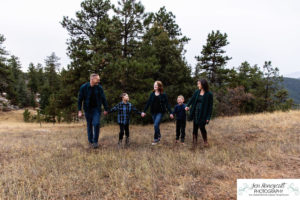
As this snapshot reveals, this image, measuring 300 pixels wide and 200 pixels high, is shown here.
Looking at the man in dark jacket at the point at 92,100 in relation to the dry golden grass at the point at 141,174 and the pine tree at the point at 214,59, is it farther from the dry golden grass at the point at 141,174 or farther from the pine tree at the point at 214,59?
the pine tree at the point at 214,59

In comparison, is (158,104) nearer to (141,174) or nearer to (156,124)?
(156,124)

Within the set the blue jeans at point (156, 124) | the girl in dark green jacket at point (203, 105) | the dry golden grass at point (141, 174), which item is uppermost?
the girl in dark green jacket at point (203, 105)

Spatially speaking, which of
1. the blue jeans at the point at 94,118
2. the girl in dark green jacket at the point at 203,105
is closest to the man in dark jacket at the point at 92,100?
the blue jeans at the point at 94,118

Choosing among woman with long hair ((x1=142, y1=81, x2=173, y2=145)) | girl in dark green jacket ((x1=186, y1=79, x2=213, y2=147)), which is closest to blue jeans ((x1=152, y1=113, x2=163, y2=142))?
woman with long hair ((x1=142, y1=81, x2=173, y2=145))

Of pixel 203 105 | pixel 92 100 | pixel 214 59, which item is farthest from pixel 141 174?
pixel 214 59

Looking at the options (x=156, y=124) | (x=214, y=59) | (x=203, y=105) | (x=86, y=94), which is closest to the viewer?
(x=203, y=105)

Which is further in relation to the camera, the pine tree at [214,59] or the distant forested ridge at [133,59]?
the pine tree at [214,59]

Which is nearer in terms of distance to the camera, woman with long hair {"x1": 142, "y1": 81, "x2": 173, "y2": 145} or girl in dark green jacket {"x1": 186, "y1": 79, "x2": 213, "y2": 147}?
girl in dark green jacket {"x1": 186, "y1": 79, "x2": 213, "y2": 147}

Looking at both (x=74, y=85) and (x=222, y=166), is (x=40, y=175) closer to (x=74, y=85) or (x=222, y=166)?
(x=222, y=166)

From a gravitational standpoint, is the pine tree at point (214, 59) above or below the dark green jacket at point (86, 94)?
above

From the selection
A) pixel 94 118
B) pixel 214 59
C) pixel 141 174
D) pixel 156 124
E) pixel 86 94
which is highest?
pixel 214 59

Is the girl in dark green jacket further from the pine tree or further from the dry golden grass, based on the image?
the pine tree

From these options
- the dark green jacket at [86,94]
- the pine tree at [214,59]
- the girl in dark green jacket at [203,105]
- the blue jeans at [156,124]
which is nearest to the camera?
the girl in dark green jacket at [203,105]

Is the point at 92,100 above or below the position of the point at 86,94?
below
